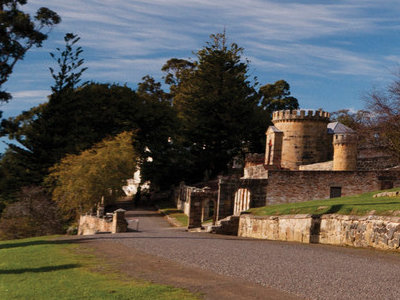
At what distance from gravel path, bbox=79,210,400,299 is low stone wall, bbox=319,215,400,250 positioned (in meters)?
0.51

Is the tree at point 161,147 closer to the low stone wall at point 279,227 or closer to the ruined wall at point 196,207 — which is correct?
the ruined wall at point 196,207

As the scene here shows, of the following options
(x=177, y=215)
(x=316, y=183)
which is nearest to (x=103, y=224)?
(x=177, y=215)

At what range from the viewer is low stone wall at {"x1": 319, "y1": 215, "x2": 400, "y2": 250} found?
15.3 m

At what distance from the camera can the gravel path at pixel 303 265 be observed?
9547 millimetres

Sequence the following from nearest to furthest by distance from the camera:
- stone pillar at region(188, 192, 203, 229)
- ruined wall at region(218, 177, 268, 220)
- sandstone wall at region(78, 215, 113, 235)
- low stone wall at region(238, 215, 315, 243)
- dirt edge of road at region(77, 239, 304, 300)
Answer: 1. dirt edge of road at region(77, 239, 304, 300)
2. low stone wall at region(238, 215, 315, 243)
3. ruined wall at region(218, 177, 268, 220)
4. sandstone wall at region(78, 215, 113, 235)
5. stone pillar at region(188, 192, 203, 229)

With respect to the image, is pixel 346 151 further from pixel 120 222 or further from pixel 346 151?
pixel 120 222

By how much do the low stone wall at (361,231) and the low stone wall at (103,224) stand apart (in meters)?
11.9

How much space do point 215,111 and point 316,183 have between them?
28.3m

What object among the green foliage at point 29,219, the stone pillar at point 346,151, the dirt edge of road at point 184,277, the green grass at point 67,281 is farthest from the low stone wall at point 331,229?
the green foliage at point 29,219

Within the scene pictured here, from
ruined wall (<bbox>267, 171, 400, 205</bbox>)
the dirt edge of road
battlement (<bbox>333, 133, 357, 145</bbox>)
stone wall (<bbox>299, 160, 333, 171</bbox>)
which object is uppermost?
battlement (<bbox>333, 133, 357, 145</bbox>)

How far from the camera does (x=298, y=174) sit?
31.2 metres

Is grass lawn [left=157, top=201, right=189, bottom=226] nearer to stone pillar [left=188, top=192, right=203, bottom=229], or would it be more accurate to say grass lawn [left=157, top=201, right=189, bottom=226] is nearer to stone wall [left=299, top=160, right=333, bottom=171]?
stone pillar [left=188, top=192, right=203, bottom=229]

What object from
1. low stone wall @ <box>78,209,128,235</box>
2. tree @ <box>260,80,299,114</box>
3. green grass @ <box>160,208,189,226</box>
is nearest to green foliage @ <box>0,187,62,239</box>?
low stone wall @ <box>78,209,128,235</box>

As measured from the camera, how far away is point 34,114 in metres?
52.4
